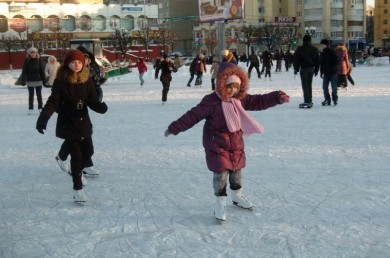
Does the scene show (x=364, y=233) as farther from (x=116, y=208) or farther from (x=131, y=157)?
(x=131, y=157)

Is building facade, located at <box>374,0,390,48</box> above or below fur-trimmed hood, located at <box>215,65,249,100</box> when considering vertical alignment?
above

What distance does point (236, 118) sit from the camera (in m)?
3.79

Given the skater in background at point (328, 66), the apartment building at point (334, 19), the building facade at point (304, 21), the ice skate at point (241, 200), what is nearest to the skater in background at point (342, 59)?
the skater in background at point (328, 66)

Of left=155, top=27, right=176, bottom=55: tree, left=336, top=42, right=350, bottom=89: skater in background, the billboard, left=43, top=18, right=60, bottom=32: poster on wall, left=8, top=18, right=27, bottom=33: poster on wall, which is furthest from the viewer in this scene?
left=155, top=27, right=176, bottom=55: tree

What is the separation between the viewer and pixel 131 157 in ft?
21.3

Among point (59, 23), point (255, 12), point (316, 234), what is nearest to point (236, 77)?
point (316, 234)

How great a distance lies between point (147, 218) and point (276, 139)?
3.75 m

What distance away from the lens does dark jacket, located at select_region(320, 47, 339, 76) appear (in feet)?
35.9

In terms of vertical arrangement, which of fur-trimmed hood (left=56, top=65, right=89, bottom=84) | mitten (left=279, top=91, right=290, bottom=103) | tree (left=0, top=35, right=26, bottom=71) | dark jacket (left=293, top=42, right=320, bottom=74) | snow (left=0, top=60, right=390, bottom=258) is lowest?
snow (left=0, top=60, right=390, bottom=258)

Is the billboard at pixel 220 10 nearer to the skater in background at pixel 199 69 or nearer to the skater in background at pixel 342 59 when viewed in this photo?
the skater in background at pixel 199 69

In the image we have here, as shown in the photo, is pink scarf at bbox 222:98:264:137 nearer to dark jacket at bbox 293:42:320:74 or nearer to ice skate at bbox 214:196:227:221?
ice skate at bbox 214:196:227:221

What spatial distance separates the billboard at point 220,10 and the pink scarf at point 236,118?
28.0 m

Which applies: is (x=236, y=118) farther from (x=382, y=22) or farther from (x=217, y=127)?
(x=382, y=22)

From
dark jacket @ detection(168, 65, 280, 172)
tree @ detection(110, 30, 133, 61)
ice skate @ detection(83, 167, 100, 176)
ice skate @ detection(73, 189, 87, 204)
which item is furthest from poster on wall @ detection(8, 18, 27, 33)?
dark jacket @ detection(168, 65, 280, 172)
